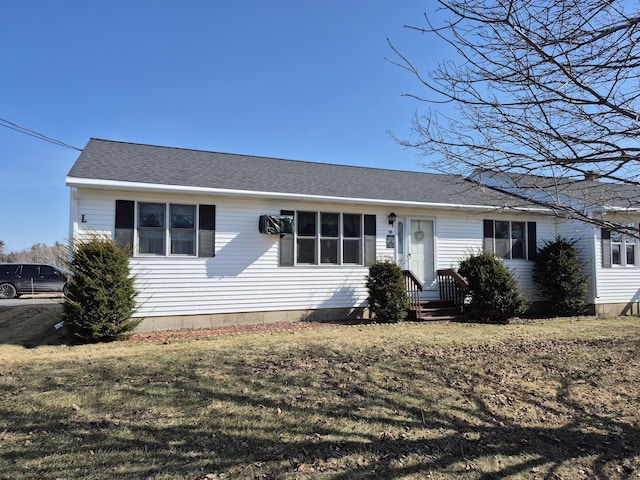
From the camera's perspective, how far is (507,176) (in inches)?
147

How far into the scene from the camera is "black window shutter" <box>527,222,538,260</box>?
11812 millimetres

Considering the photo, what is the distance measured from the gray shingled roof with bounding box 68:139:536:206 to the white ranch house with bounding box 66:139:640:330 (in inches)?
2.2

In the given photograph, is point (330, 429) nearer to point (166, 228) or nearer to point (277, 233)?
point (277, 233)

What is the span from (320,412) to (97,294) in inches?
199

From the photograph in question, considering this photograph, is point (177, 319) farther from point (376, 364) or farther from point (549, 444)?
point (549, 444)

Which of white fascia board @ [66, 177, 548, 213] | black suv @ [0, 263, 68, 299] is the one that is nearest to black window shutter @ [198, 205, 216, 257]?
white fascia board @ [66, 177, 548, 213]

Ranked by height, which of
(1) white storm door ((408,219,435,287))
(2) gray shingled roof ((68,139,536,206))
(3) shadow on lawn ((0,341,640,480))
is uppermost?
(2) gray shingled roof ((68,139,536,206))

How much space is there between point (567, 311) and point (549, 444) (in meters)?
9.00

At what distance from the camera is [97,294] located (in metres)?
7.05

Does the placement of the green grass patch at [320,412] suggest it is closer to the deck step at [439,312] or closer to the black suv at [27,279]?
the deck step at [439,312]

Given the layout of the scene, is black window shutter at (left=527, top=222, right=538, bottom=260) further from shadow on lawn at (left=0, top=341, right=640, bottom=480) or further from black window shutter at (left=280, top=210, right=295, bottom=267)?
shadow on lawn at (left=0, top=341, right=640, bottom=480)

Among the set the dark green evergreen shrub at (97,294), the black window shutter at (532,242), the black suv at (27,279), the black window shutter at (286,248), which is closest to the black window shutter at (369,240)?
the black window shutter at (286,248)

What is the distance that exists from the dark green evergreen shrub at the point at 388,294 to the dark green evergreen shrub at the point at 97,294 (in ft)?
17.1

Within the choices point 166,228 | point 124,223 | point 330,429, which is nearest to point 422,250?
point 166,228
